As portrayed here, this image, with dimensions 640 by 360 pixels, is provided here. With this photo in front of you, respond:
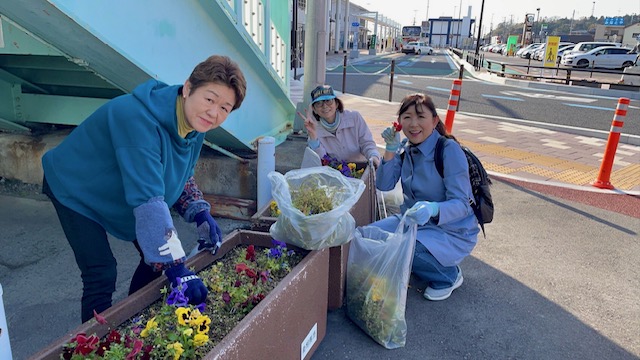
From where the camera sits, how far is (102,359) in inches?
55.9

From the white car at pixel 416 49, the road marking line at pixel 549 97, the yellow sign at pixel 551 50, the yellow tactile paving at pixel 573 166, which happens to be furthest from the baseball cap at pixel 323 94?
the white car at pixel 416 49

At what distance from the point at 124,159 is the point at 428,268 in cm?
204

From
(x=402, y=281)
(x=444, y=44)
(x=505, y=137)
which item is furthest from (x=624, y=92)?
(x=444, y=44)

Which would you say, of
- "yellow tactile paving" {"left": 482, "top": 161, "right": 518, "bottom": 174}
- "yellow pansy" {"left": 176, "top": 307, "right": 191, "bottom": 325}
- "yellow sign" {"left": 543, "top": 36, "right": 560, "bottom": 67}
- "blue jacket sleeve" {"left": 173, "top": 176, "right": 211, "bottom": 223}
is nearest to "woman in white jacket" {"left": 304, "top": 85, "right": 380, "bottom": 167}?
"blue jacket sleeve" {"left": 173, "top": 176, "right": 211, "bottom": 223}

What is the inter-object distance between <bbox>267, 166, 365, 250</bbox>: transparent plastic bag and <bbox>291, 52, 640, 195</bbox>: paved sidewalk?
3.86 meters

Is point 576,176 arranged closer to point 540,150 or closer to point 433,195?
point 540,150

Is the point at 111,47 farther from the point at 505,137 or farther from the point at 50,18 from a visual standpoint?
A: the point at 505,137

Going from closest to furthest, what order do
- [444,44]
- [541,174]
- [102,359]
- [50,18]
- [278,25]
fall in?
[102,359], [50,18], [278,25], [541,174], [444,44]

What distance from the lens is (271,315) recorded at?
1.74 m

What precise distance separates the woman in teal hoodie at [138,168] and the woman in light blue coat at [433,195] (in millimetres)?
1317

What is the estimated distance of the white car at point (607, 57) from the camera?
989 inches

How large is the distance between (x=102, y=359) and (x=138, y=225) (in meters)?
0.44

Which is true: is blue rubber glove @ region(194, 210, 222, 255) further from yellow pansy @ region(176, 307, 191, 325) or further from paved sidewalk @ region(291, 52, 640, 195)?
paved sidewalk @ region(291, 52, 640, 195)

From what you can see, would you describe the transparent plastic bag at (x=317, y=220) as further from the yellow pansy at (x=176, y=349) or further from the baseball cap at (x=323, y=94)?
the baseball cap at (x=323, y=94)
